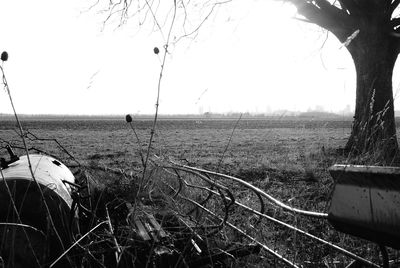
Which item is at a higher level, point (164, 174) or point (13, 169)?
point (13, 169)

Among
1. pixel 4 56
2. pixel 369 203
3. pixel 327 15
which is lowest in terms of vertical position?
pixel 369 203

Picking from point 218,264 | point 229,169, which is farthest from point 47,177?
point 229,169

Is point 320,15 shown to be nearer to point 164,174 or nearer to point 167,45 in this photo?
point 164,174

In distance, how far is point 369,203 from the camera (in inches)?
53.2

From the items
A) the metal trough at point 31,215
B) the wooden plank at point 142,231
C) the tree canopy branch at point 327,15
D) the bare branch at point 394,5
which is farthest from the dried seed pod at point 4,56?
the bare branch at point 394,5

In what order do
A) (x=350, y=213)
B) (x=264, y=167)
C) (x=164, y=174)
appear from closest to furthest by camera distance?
(x=350, y=213) < (x=164, y=174) < (x=264, y=167)

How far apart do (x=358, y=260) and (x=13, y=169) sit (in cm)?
244

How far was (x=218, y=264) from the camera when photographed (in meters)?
2.57

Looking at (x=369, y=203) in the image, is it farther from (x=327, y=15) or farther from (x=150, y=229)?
(x=327, y=15)

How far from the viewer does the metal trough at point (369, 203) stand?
1267mm

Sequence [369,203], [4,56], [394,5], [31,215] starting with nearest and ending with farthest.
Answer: [369,203] < [4,56] < [31,215] < [394,5]

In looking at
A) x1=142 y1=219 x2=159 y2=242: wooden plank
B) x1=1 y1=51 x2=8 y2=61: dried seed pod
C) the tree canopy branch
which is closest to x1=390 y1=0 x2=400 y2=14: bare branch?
the tree canopy branch

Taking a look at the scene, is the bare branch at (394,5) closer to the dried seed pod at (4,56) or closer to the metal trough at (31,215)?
the metal trough at (31,215)

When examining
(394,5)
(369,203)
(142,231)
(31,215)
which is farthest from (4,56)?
(394,5)
